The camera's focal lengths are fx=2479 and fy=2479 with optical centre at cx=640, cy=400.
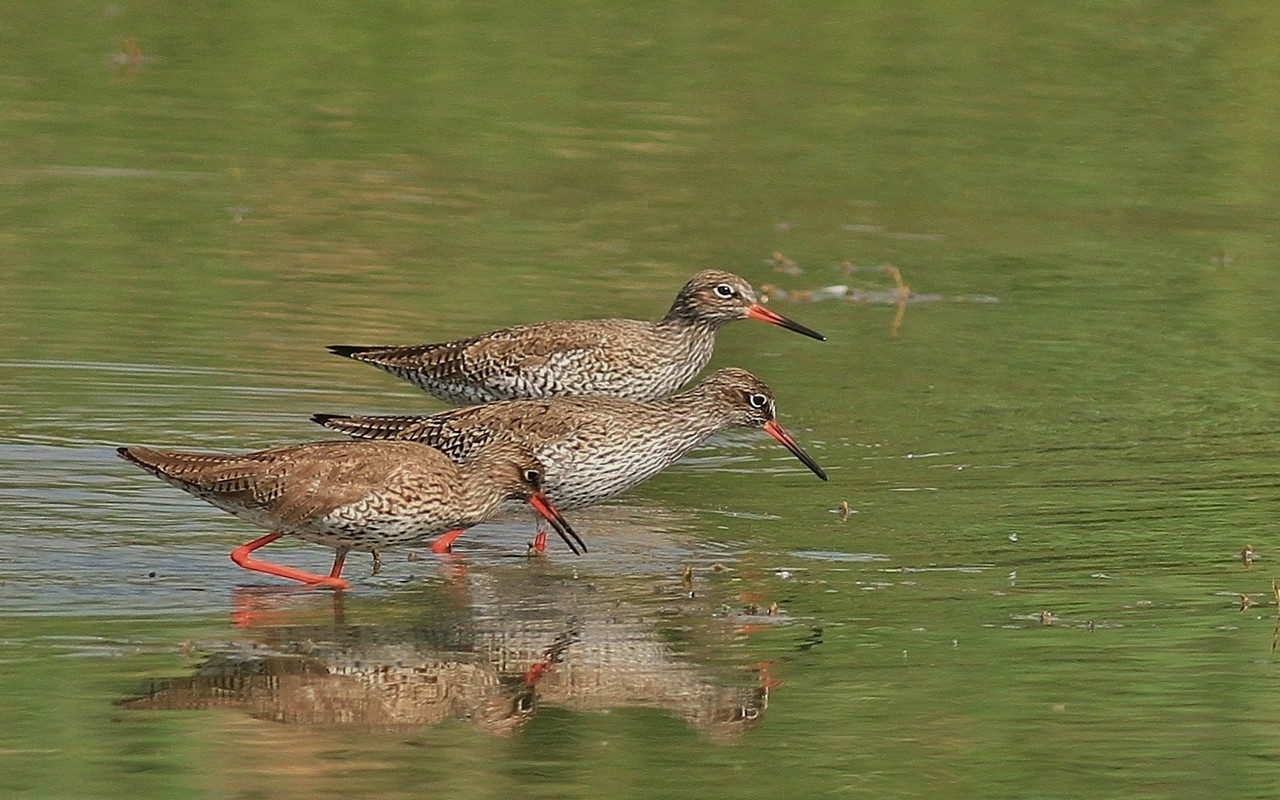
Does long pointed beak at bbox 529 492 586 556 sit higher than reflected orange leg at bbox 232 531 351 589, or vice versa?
long pointed beak at bbox 529 492 586 556

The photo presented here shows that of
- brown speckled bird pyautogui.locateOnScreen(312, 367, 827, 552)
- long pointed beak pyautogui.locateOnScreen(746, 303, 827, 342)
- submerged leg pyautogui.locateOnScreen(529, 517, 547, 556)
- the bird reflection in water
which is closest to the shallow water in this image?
the bird reflection in water

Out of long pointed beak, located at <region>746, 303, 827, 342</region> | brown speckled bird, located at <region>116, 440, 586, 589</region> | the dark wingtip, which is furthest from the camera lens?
long pointed beak, located at <region>746, 303, 827, 342</region>

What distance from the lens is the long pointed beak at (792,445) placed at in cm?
1224

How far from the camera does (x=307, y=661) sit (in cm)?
907

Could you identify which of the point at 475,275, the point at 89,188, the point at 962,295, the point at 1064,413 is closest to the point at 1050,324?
the point at 962,295

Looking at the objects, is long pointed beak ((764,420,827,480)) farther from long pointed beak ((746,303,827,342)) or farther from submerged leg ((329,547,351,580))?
submerged leg ((329,547,351,580))

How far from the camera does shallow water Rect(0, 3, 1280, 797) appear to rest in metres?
8.39

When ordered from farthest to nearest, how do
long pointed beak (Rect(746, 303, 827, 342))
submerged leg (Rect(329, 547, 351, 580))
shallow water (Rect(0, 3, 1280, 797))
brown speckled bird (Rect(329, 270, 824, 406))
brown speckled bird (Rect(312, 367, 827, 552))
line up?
1. long pointed beak (Rect(746, 303, 827, 342))
2. brown speckled bird (Rect(329, 270, 824, 406))
3. brown speckled bird (Rect(312, 367, 827, 552))
4. submerged leg (Rect(329, 547, 351, 580))
5. shallow water (Rect(0, 3, 1280, 797))

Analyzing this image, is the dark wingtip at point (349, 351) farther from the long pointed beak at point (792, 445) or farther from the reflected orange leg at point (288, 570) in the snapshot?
the reflected orange leg at point (288, 570)

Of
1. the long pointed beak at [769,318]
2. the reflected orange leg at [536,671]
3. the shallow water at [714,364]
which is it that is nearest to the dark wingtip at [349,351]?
the shallow water at [714,364]

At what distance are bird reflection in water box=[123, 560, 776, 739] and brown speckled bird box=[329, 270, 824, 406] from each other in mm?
3371

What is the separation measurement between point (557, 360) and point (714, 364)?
254 cm

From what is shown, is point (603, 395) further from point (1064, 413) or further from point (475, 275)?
point (475, 275)

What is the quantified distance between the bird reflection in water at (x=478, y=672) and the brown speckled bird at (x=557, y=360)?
3.37m
